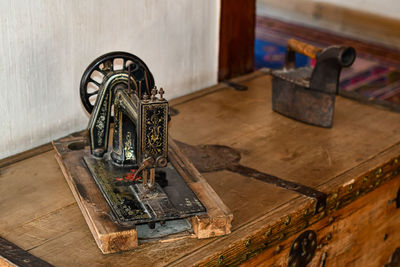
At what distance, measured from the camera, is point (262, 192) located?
173cm

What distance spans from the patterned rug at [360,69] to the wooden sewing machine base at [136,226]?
2.16 m

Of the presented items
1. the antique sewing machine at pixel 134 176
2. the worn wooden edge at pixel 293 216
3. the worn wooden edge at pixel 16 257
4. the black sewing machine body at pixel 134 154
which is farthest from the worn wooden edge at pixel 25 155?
the worn wooden edge at pixel 293 216

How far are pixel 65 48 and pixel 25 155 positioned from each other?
A: 1.15 ft

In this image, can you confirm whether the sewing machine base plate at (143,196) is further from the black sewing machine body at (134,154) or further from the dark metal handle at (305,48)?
the dark metal handle at (305,48)

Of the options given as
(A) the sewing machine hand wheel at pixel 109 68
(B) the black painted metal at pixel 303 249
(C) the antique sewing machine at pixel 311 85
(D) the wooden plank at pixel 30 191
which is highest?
(A) the sewing machine hand wheel at pixel 109 68

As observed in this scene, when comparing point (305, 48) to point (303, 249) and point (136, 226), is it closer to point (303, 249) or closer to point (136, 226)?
point (303, 249)

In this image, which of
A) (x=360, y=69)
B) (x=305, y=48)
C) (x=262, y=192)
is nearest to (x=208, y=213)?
(x=262, y=192)

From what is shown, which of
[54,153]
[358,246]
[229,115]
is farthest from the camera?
[229,115]

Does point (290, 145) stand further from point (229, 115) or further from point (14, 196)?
point (14, 196)

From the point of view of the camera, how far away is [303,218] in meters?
1.72

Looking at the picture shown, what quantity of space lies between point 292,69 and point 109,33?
67 cm

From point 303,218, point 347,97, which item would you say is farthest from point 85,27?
point 347,97

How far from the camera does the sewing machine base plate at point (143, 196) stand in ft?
4.75

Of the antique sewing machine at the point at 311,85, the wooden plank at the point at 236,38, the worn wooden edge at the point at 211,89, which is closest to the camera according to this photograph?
the antique sewing machine at the point at 311,85
